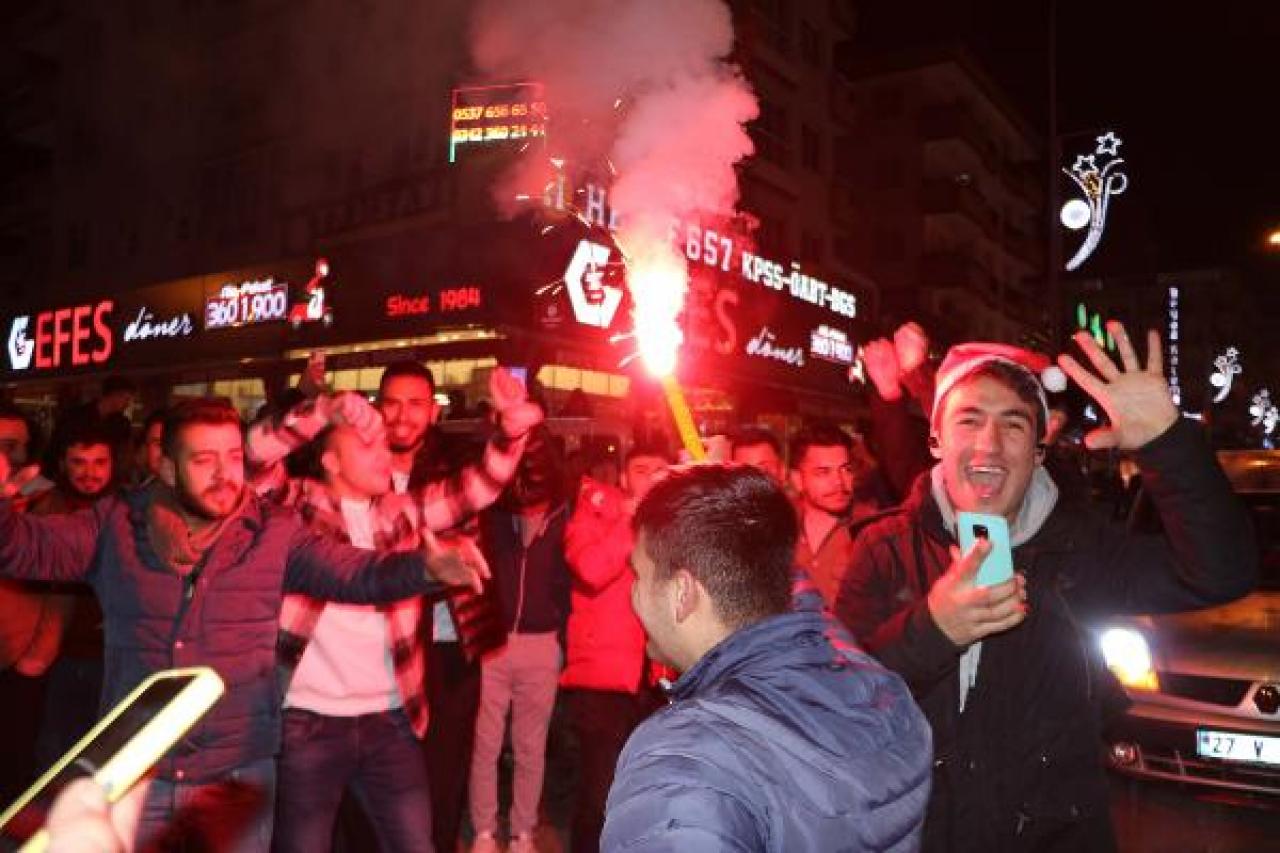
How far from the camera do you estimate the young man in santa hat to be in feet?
7.89

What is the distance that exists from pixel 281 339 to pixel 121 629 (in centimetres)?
1806

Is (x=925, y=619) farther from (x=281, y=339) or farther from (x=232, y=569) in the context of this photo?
(x=281, y=339)

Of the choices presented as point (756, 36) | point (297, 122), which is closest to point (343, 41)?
point (297, 122)

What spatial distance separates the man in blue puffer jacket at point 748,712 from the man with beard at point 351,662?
2.54 meters

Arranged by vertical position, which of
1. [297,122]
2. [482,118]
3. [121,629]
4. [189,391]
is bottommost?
[121,629]

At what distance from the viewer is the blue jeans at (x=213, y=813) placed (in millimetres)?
3398

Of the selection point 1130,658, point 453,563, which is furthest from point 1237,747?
point 453,563

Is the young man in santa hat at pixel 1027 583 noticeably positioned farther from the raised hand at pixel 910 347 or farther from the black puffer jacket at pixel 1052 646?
the raised hand at pixel 910 347

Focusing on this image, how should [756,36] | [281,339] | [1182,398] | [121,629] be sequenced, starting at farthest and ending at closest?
[1182,398]
[756,36]
[281,339]
[121,629]

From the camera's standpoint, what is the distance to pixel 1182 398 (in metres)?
35.1

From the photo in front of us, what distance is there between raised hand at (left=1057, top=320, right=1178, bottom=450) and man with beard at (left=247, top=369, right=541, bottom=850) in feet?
9.19

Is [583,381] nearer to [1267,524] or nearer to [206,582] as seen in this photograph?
[1267,524]

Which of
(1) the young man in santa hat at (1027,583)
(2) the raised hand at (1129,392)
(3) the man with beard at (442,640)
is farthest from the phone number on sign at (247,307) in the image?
(2) the raised hand at (1129,392)

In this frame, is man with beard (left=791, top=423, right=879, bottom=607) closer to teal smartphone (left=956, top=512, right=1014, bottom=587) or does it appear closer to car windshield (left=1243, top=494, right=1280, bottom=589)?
teal smartphone (left=956, top=512, right=1014, bottom=587)
